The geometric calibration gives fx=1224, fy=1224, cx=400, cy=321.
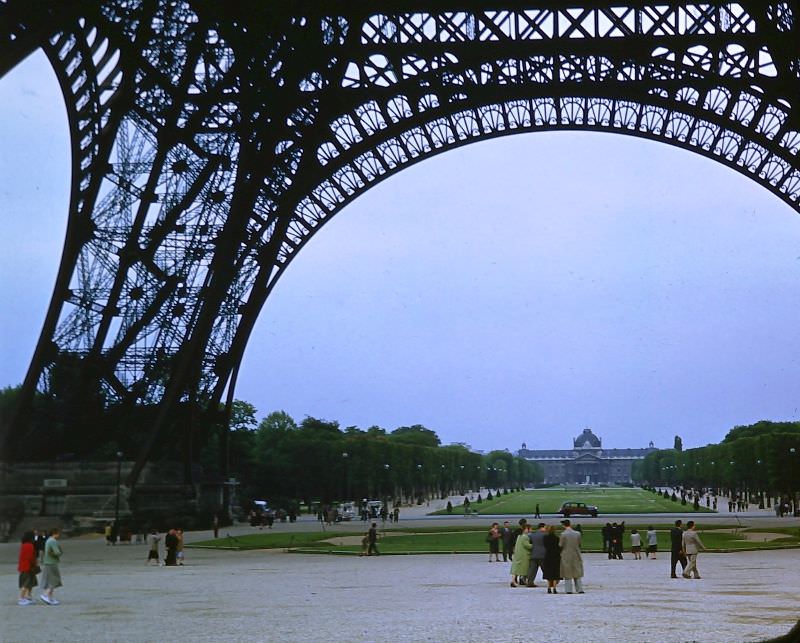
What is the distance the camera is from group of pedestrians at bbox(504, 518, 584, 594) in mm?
24578

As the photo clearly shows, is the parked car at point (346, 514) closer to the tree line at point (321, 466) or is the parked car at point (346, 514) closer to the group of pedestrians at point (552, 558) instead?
the tree line at point (321, 466)

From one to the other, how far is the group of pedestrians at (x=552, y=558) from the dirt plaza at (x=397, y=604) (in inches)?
20.3

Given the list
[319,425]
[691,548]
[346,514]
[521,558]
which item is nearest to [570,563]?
[521,558]

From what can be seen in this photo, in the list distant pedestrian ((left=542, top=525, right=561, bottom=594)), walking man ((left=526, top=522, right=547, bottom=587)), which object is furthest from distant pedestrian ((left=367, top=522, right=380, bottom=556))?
distant pedestrian ((left=542, top=525, right=561, bottom=594))

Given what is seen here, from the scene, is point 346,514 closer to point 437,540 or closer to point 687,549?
point 437,540

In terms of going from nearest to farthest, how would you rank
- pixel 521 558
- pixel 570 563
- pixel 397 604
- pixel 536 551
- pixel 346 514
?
pixel 397 604 → pixel 570 563 → pixel 536 551 → pixel 521 558 → pixel 346 514

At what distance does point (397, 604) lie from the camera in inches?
843

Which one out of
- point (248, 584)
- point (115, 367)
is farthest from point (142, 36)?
point (248, 584)

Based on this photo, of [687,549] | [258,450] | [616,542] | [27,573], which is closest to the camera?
[27,573]

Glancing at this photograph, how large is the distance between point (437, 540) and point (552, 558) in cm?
2717

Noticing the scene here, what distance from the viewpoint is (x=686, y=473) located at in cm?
17675

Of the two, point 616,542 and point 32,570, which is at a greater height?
point 616,542

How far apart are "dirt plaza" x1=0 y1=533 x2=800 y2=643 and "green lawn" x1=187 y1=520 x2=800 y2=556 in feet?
28.5

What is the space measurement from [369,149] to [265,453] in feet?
200
